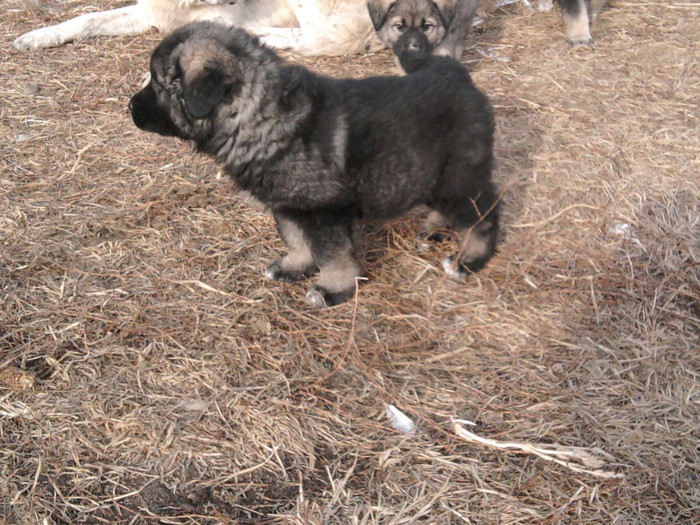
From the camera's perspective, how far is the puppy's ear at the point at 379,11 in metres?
4.88

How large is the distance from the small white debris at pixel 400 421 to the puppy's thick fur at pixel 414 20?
9.73 ft

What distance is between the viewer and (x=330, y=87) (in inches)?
126

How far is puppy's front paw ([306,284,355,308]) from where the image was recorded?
348 cm

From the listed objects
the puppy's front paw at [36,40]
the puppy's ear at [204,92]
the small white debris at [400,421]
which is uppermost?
the puppy's ear at [204,92]

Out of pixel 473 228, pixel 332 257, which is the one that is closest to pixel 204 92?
pixel 332 257

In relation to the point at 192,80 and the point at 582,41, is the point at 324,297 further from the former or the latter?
the point at 582,41

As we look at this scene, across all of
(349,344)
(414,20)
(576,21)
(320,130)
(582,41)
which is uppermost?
(414,20)

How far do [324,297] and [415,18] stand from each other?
2590mm

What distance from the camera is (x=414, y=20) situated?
4785 millimetres

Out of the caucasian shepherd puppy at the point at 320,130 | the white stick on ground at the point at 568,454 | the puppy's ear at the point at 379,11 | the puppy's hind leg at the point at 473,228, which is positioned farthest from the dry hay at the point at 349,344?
the puppy's ear at the point at 379,11

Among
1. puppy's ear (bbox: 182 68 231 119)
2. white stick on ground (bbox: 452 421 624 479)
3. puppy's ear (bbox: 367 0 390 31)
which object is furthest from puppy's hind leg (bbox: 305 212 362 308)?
puppy's ear (bbox: 367 0 390 31)

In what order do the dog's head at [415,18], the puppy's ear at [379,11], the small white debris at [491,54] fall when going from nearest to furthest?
the dog's head at [415,18] → the puppy's ear at [379,11] → the small white debris at [491,54]

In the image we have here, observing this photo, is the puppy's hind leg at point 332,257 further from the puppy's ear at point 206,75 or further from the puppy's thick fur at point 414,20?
the puppy's thick fur at point 414,20

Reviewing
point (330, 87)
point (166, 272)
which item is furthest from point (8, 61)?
point (330, 87)
